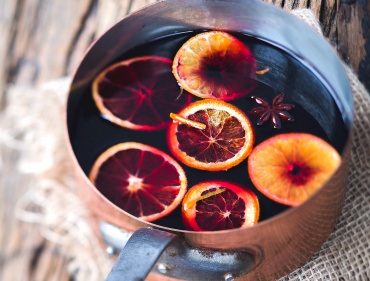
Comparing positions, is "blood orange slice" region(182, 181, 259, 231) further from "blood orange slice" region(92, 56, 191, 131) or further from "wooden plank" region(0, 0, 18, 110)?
"wooden plank" region(0, 0, 18, 110)

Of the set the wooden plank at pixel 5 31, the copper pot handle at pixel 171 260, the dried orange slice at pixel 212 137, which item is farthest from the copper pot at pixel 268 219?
the wooden plank at pixel 5 31

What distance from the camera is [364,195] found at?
1.17 metres

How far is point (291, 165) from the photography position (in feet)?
3.39

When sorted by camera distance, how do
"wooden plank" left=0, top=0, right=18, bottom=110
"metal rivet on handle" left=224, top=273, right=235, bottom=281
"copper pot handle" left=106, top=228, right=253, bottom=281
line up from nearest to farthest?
"copper pot handle" left=106, top=228, right=253, bottom=281
"metal rivet on handle" left=224, top=273, right=235, bottom=281
"wooden plank" left=0, top=0, right=18, bottom=110

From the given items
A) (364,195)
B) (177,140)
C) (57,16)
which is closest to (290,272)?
(364,195)

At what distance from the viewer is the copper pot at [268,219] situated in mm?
861

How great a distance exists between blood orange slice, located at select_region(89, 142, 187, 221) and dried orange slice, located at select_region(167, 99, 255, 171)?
0.04 meters

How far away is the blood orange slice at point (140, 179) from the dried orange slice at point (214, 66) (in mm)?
187

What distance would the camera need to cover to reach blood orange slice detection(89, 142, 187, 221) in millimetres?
1047

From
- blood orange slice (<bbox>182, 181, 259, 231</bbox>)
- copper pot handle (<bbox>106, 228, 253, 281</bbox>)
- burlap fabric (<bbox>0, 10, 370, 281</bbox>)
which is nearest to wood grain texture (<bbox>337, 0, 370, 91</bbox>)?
burlap fabric (<bbox>0, 10, 370, 281</bbox>)

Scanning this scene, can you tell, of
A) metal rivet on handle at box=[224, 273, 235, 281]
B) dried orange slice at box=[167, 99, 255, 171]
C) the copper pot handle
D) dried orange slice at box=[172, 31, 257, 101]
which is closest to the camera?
the copper pot handle

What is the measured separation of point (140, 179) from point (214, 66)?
12.6 inches

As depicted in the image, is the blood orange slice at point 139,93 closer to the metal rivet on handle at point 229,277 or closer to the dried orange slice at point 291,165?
the dried orange slice at point 291,165

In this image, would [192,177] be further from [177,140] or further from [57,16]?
[57,16]
